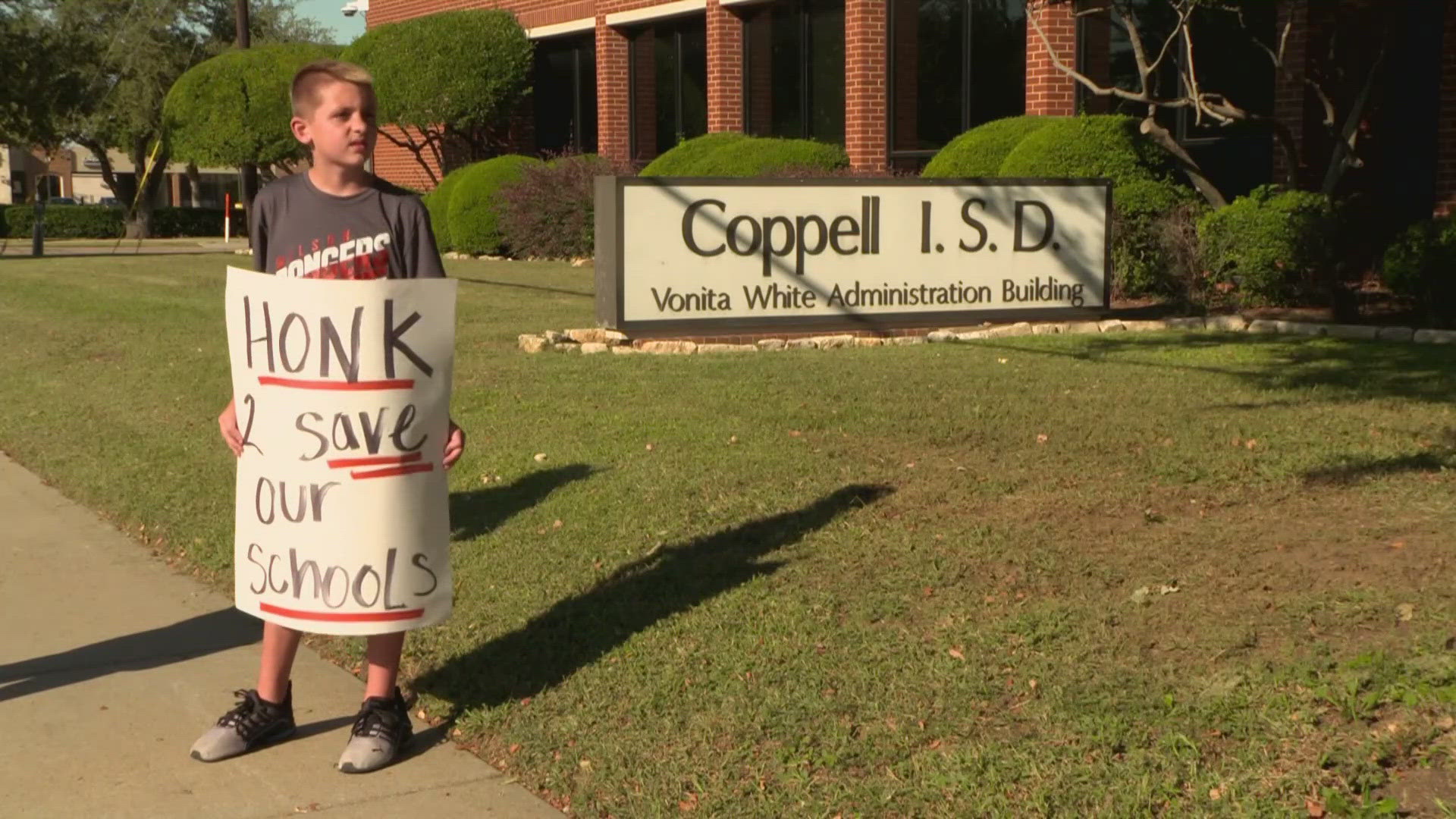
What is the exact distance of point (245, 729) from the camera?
14.7 ft

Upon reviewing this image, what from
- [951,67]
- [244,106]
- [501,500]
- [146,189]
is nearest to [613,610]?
[501,500]

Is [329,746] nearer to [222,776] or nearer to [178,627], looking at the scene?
[222,776]

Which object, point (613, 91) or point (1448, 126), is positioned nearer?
point (1448, 126)

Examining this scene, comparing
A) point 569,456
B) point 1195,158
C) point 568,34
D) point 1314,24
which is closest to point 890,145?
point 1195,158

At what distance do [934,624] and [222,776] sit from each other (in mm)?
2075

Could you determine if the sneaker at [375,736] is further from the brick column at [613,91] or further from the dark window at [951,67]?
the brick column at [613,91]

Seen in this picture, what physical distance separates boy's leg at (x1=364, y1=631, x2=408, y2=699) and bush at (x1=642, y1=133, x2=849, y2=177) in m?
15.0

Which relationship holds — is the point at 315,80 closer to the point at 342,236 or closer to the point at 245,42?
the point at 342,236

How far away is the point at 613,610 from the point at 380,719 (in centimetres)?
117

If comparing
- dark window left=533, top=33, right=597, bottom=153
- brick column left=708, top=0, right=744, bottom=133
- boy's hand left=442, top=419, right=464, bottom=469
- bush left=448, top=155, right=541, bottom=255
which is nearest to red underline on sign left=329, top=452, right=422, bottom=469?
boy's hand left=442, top=419, right=464, bottom=469

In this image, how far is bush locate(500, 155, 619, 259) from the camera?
75.2 feet

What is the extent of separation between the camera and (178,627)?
5.76m

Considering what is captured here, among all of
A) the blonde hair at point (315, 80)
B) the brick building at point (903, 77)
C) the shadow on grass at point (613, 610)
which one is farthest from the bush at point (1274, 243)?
the blonde hair at point (315, 80)

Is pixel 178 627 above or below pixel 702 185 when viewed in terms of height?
below
